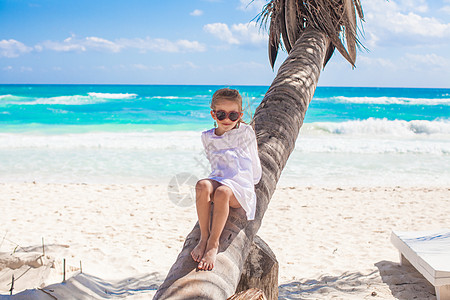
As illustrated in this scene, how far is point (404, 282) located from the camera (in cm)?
421

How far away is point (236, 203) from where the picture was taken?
6.84ft

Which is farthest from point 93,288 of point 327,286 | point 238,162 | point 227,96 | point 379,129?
point 379,129

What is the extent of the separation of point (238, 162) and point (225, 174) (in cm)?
10

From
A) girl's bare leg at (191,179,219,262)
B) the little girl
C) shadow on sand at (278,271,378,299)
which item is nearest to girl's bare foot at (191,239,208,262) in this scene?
the little girl

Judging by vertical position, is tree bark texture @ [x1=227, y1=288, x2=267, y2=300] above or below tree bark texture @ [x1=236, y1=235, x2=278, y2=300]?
above

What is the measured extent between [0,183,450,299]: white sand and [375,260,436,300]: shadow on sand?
11mm

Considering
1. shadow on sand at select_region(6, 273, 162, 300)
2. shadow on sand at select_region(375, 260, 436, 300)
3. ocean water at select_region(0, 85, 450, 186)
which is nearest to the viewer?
shadow on sand at select_region(6, 273, 162, 300)

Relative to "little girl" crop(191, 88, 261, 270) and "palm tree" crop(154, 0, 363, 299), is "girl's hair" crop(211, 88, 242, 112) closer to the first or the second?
"little girl" crop(191, 88, 261, 270)

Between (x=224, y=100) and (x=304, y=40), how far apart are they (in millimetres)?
1730

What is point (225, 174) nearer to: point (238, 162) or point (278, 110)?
point (238, 162)

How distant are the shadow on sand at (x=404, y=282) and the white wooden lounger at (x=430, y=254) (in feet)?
0.50

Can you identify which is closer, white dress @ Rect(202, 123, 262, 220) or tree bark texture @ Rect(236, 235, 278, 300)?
white dress @ Rect(202, 123, 262, 220)

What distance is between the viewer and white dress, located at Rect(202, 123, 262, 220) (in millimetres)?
2090

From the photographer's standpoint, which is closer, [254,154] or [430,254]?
Result: [254,154]
